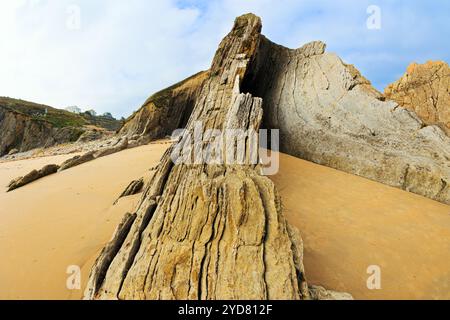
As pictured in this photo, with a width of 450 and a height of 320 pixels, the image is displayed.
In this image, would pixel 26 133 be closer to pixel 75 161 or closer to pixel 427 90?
pixel 75 161

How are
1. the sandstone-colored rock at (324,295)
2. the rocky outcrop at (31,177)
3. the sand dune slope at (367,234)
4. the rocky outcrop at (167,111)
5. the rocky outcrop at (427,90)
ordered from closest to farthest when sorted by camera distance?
the sandstone-colored rock at (324,295), the sand dune slope at (367,234), the rocky outcrop at (31,177), the rocky outcrop at (427,90), the rocky outcrop at (167,111)

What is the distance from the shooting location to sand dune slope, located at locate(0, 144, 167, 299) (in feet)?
9.96

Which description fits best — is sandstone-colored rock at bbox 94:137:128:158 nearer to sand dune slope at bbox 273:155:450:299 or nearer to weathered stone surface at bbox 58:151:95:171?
weathered stone surface at bbox 58:151:95:171

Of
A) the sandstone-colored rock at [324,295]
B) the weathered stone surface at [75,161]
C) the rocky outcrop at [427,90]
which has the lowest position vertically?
the sandstone-colored rock at [324,295]

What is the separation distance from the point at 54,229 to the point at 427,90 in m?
15.7

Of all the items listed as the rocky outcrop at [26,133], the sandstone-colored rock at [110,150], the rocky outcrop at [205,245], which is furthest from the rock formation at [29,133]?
the rocky outcrop at [205,245]

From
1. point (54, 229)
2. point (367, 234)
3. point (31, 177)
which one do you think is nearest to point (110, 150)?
point (31, 177)

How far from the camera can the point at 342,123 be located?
6.71 meters

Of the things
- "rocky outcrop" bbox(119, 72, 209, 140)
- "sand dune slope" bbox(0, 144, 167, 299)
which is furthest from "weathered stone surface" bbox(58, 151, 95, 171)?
"rocky outcrop" bbox(119, 72, 209, 140)

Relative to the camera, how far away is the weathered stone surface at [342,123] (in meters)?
5.43

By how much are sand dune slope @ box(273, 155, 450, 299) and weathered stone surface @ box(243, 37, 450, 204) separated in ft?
1.81

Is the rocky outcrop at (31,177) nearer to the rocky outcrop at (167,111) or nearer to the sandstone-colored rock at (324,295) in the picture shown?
the sandstone-colored rock at (324,295)

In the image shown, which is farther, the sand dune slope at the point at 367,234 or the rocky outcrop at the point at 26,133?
the rocky outcrop at the point at 26,133
